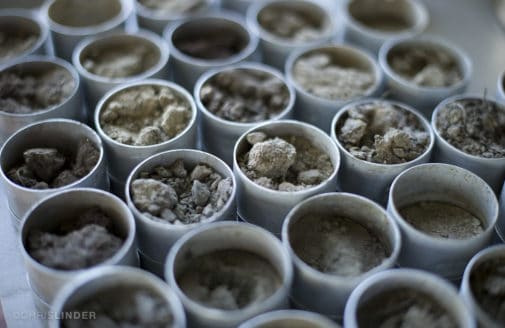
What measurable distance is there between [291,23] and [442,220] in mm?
908

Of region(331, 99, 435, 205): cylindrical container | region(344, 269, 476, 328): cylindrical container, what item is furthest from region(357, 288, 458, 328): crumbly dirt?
region(331, 99, 435, 205): cylindrical container

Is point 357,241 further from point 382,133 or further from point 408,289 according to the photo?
point 382,133

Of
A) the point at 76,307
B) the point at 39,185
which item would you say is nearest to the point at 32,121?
the point at 39,185

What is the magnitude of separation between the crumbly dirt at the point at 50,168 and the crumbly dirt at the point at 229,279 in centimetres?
38

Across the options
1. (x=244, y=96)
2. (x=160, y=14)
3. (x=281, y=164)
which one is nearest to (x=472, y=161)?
(x=281, y=164)

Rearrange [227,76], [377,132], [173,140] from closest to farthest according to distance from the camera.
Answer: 1. [173,140]
2. [377,132]
3. [227,76]

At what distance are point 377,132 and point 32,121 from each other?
0.90 metres

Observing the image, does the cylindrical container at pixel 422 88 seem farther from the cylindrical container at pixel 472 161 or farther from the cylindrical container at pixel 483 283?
the cylindrical container at pixel 483 283

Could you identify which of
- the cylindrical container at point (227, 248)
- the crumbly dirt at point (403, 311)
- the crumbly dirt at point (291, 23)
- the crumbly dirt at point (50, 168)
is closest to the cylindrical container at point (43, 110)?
the crumbly dirt at point (50, 168)

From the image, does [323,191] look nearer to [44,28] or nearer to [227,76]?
[227,76]

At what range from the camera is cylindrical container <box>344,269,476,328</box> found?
46.0 inches

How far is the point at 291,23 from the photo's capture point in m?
2.06

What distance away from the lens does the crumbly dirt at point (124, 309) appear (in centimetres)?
114

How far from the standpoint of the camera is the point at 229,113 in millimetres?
1670
